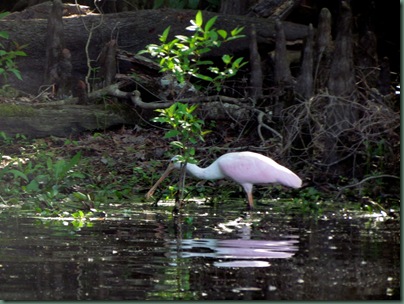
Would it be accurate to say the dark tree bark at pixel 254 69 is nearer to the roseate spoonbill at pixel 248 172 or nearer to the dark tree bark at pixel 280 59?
the dark tree bark at pixel 280 59

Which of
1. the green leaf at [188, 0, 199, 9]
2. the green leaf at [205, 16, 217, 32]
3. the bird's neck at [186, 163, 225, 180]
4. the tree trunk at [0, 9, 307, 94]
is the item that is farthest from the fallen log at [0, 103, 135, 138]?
the green leaf at [188, 0, 199, 9]

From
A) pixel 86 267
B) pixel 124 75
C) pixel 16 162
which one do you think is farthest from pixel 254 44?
pixel 86 267

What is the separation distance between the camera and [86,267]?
647 centimetres

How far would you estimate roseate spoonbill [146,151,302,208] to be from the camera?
11359 millimetres

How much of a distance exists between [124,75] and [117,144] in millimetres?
1716

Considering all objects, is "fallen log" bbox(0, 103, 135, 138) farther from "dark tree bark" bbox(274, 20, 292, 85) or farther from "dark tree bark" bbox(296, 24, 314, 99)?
"dark tree bark" bbox(296, 24, 314, 99)

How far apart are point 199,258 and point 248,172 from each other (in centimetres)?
463

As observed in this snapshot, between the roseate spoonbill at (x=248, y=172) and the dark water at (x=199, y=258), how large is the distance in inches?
51.5

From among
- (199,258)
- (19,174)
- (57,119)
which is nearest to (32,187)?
(19,174)

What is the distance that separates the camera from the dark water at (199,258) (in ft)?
18.6

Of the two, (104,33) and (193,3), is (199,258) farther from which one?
(193,3)

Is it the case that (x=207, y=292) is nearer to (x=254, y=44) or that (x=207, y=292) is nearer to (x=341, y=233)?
(x=341, y=233)

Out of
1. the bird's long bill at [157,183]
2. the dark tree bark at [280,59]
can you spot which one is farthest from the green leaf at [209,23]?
the dark tree bark at [280,59]

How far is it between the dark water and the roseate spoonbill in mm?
1307
